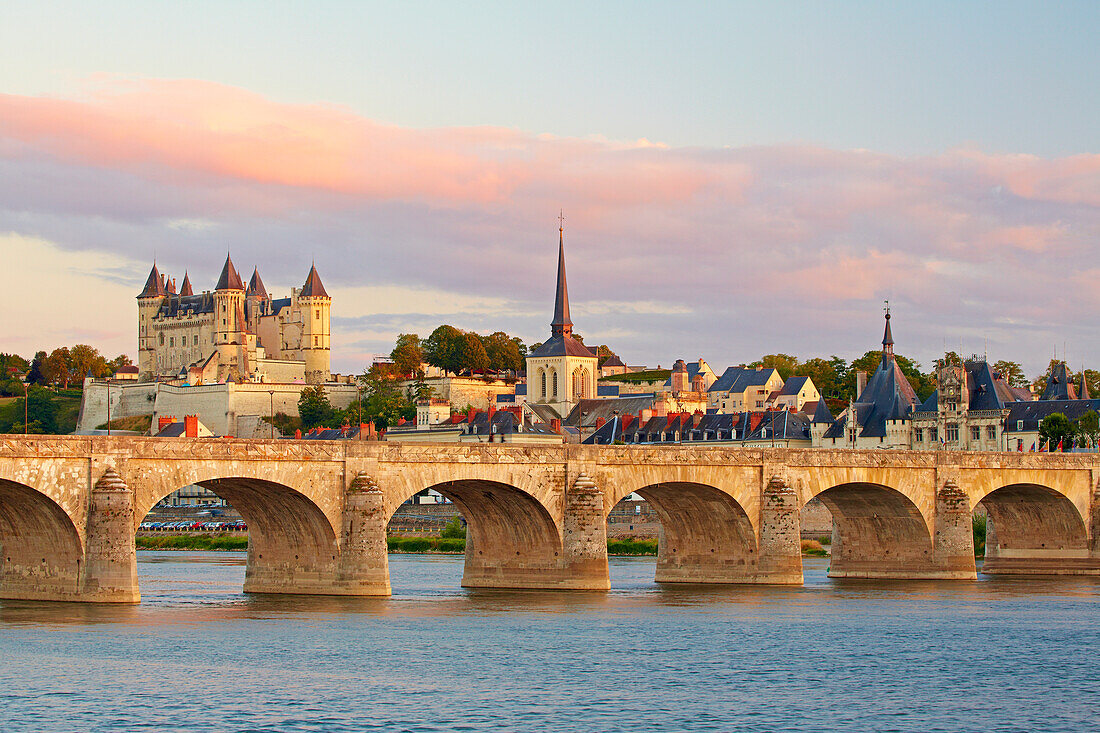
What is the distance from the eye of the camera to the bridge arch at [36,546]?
1993 inches

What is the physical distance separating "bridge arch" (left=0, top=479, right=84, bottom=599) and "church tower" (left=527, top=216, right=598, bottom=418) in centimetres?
13175

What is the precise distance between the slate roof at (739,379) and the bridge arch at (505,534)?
118m

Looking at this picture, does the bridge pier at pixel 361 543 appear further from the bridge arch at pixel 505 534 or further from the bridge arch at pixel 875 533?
the bridge arch at pixel 875 533

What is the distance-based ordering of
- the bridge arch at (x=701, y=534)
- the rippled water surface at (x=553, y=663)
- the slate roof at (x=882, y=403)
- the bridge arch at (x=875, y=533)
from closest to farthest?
the rippled water surface at (x=553, y=663) → the bridge arch at (x=701, y=534) → the bridge arch at (x=875, y=533) → the slate roof at (x=882, y=403)

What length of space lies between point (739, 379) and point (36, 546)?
451 feet

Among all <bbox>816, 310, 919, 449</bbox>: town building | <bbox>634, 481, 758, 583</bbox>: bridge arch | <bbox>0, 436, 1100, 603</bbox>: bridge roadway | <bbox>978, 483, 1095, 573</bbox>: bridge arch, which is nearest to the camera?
<bbox>0, 436, 1100, 603</bbox>: bridge roadway

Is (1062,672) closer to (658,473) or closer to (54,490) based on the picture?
(658,473)

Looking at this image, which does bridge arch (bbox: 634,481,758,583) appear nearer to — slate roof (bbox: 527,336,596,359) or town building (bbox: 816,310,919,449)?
town building (bbox: 816,310,919,449)

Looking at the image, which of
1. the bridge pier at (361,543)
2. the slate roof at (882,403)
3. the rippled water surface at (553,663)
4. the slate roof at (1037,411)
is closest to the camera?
the rippled water surface at (553,663)

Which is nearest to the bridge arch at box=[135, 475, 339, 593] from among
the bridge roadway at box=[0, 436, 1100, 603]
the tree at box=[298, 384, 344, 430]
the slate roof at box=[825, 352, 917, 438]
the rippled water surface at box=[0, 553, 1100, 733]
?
the bridge roadway at box=[0, 436, 1100, 603]

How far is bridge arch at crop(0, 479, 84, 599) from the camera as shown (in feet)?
166

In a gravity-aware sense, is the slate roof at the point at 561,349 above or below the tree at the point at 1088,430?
above

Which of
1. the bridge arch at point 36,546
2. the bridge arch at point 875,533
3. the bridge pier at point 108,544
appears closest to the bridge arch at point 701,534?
the bridge arch at point 875,533

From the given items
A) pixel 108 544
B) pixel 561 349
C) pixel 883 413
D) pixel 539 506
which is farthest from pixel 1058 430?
pixel 561 349
